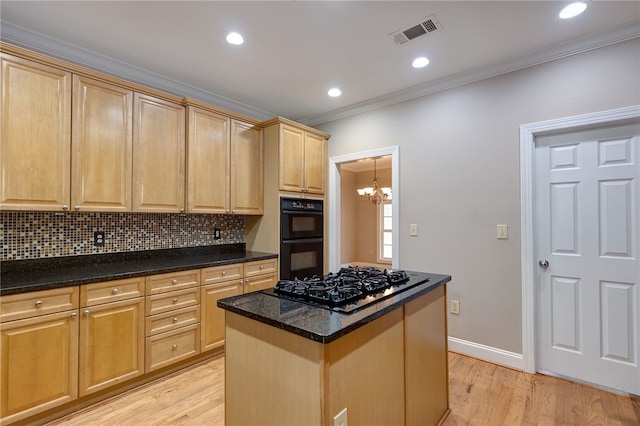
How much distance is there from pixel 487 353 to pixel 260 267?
2270mm

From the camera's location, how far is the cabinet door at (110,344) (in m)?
2.01

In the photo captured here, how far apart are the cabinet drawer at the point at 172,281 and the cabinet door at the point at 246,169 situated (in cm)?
84

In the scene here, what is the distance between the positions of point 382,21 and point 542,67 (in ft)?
4.75

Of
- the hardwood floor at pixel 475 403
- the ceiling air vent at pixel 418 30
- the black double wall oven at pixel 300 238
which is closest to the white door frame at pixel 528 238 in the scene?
the hardwood floor at pixel 475 403

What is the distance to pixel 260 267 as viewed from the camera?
313cm

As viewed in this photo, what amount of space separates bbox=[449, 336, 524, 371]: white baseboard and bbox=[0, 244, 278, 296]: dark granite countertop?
80.8 inches

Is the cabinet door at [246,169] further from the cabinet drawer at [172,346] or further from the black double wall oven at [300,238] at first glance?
the cabinet drawer at [172,346]

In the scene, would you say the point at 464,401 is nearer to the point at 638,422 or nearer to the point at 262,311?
the point at 638,422

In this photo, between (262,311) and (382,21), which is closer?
(262,311)

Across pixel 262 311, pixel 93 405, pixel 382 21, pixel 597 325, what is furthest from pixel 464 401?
pixel 382 21

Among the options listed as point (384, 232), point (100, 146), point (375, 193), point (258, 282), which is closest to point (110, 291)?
point (100, 146)

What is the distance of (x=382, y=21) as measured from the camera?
207 cm

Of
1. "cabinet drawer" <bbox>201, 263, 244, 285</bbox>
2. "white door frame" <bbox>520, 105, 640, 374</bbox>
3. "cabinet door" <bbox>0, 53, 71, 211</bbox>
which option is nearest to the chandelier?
"white door frame" <bbox>520, 105, 640, 374</bbox>

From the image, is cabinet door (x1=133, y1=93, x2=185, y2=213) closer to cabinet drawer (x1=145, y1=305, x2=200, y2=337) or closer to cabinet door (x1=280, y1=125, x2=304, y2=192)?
cabinet drawer (x1=145, y1=305, x2=200, y2=337)
